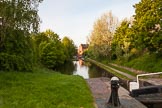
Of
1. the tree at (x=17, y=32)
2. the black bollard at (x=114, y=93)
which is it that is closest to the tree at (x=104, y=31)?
the tree at (x=17, y=32)

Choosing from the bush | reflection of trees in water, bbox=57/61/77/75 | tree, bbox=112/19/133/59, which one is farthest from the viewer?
tree, bbox=112/19/133/59

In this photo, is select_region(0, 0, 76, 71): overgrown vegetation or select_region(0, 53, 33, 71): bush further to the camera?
select_region(0, 53, 33, 71): bush

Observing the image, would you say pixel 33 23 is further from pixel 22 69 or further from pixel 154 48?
pixel 154 48

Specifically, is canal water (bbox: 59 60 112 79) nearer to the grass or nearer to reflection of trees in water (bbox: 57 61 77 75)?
reflection of trees in water (bbox: 57 61 77 75)

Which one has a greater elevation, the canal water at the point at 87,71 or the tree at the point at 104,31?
→ the tree at the point at 104,31

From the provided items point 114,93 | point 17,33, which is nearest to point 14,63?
point 17,33

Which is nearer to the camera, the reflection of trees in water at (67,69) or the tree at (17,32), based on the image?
the tree at (17,32)

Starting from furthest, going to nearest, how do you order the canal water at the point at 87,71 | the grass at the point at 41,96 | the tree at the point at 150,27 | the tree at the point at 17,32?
the canal water at the point at 87,71, the tree at the point at 150,27, the tree at the point at 17,32, the grass at the point at 41,96

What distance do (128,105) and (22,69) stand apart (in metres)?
10.8

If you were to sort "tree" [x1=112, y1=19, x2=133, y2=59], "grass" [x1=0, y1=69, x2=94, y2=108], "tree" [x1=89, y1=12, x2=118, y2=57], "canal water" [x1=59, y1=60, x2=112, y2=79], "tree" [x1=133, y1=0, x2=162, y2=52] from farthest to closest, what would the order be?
"tree" [x1=89, y1=12, x2=118, y2=57], "tree" [x1=112, y1=19, x2=133, y2=59], "canal water" [x1=59, y1=60, x2=112, y2=79], "tree" [x1=133, y1=0, x2=162, y2=52], "grass" [x1=0, y1=69, x2=94, y2=108]

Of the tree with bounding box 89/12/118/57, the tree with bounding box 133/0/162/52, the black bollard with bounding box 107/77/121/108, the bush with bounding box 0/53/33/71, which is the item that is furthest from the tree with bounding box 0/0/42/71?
the tree with bounding box 89/12/118/57

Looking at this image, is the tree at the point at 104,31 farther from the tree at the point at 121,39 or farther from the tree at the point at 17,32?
the tree at the point at 17,32

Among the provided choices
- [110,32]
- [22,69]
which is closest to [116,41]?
[110,32]

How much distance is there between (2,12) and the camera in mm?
14805
